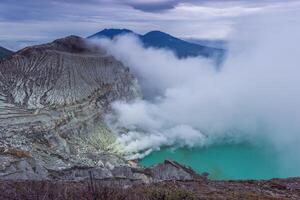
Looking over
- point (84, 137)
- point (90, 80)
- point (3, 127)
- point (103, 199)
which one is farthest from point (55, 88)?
point (103, 199)

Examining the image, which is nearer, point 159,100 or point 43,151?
point 43,151

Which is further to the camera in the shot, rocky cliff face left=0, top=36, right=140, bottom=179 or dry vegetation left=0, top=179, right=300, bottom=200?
rocky cliff face left=0, top=36, right=140, bottom=179

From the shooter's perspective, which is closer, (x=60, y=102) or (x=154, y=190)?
(x=154, y=190)

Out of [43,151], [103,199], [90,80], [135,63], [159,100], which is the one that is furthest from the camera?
[135,63]

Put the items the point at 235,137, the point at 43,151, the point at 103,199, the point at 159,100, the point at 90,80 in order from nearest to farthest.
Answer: the point at 103,199
the point at 43,151
the point at 90,80
the point at 235,137
the point at 159,100

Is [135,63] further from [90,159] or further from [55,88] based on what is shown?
[90,159]

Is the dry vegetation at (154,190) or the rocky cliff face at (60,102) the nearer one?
the dry vegetation at (154,190)

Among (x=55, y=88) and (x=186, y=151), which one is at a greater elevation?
(x=55, y=88)

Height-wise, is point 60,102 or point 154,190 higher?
point 154,190
